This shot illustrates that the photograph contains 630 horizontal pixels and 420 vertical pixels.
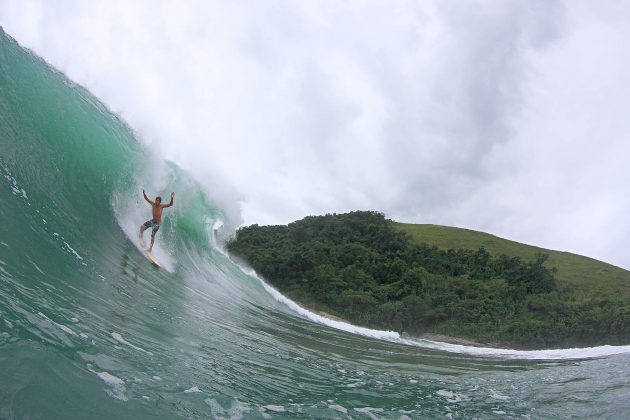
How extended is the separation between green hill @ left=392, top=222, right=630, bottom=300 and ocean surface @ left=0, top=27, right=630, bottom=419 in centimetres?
4591

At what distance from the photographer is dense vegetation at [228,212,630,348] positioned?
34.5m

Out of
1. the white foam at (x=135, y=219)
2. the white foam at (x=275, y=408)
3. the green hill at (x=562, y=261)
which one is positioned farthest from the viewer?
the green hill at (x=562, y=261)

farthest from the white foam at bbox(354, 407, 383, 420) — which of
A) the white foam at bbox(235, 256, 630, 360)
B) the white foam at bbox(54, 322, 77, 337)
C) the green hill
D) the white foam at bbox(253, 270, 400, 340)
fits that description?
the green hill

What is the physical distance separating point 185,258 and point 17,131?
285 inches

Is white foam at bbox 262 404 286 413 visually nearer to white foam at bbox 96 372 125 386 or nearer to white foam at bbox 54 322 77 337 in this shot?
white foam at bbox 96 372 125 386

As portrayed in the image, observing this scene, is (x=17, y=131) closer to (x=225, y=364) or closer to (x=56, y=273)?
(x=56, y=273)

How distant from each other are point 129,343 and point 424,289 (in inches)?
1543

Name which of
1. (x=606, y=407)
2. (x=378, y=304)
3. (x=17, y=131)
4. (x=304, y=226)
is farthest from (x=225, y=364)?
(x=304, y=226)

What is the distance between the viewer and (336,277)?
42375 mm

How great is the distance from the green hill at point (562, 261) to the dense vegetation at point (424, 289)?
5054 mm

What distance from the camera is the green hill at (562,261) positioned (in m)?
51.5

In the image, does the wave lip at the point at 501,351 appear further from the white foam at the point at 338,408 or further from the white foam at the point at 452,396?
the white foam at the point at 338,408

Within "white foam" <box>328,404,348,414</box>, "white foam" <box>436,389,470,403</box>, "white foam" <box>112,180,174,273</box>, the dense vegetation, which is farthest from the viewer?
the dense vegetation

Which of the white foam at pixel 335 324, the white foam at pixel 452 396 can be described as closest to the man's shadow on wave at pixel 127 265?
the white foam at pixel 452 396
